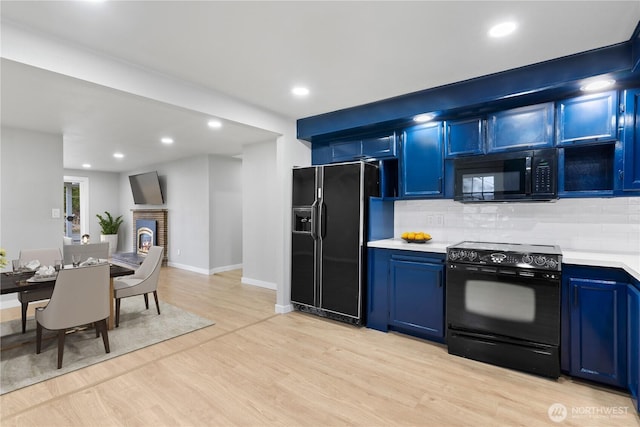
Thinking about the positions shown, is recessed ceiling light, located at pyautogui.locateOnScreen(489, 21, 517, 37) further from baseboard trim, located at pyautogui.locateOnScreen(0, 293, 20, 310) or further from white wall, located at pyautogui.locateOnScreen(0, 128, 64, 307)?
baseboard trim, located at pyautogui.locateOnScreen(0, 293, 20, 310)

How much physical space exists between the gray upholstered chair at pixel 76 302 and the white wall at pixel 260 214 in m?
2.68

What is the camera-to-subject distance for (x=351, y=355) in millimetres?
2848

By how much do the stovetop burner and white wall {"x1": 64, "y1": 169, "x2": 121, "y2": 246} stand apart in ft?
30.2

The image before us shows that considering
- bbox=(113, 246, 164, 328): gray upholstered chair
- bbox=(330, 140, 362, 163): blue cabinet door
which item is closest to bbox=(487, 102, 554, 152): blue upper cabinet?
bbox=(330, 140, 362, 163): blue cabinet door

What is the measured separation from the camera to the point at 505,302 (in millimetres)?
2629

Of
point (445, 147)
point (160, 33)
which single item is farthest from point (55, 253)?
point (445, 147)

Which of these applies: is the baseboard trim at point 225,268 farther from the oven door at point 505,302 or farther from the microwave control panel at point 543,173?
the microwave control panel at point 543,173

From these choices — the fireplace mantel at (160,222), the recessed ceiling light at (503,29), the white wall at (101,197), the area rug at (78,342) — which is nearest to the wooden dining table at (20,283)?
the area rug at (78,342)

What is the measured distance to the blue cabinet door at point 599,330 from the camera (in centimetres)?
223

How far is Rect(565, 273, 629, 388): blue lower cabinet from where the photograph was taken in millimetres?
2227

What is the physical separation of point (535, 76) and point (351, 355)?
9.30 feet

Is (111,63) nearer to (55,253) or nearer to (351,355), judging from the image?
(55,253)

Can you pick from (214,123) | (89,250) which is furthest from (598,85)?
(89,250)

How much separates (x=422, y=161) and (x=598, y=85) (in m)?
1.49
